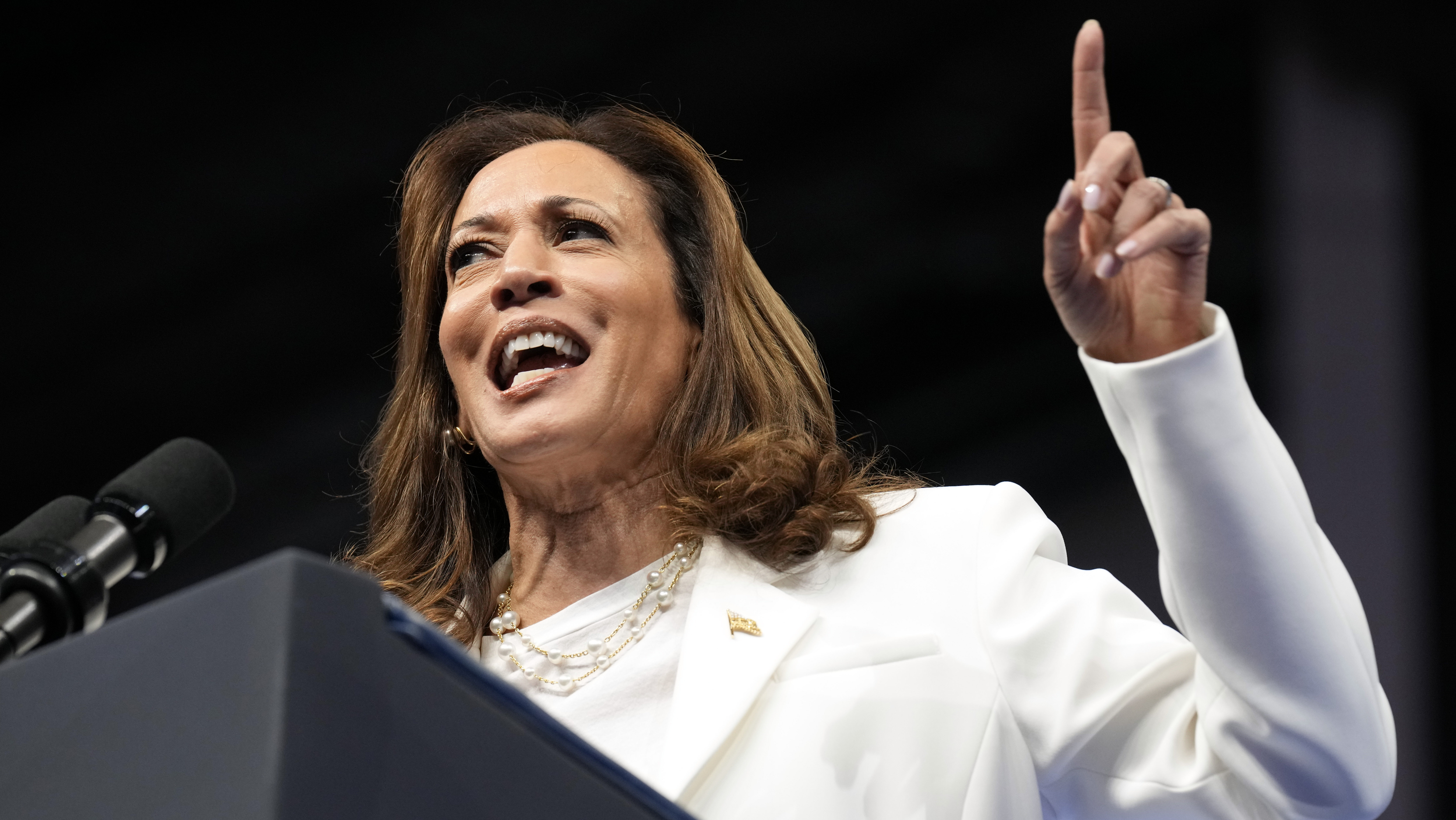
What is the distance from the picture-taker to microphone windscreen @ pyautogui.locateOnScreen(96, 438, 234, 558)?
0.86m

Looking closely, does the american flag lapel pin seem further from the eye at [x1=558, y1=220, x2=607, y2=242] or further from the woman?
the eye at [x1=558, y1=220, x2=607, y2=242]

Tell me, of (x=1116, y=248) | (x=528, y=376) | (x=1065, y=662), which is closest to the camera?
(x=1116, y=248)

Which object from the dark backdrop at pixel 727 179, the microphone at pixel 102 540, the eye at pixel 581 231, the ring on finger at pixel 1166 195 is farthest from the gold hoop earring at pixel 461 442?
the ring on finger at pixel 1166 195

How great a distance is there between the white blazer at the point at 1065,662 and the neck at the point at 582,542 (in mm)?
148

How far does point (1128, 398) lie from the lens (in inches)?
40.1

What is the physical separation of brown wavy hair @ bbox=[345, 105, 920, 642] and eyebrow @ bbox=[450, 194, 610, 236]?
124 millimetres

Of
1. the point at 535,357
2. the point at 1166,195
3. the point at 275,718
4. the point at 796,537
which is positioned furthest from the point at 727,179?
the point at 275,718

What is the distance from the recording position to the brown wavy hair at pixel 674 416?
5.11 feet

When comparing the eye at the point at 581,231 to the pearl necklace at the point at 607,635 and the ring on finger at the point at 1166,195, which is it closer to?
the pearl necklace at the point at 607,635

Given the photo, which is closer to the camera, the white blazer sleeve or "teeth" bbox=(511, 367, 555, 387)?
the white blazer sleeve

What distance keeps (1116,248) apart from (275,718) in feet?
2.39

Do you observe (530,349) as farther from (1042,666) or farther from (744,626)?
(1042,666)

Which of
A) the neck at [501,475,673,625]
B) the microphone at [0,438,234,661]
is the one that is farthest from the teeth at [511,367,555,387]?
the microphone at [0,438,234,661]

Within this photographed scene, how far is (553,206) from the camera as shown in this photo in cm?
178
